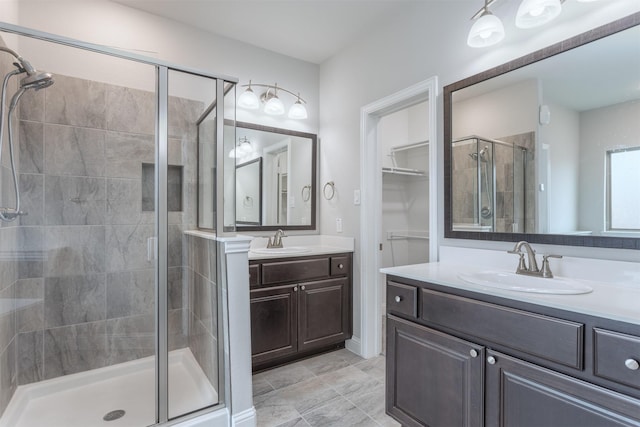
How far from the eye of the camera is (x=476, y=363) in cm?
129

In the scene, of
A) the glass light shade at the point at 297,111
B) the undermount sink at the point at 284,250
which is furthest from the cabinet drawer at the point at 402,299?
the glass light shade at the point at 297,111

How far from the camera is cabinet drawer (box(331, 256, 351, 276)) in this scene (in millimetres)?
2701

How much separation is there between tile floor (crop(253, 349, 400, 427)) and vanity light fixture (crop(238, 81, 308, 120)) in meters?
2.23

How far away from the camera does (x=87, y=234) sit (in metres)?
2.19

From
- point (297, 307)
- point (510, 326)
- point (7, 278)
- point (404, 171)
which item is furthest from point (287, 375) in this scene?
point (404, 171)

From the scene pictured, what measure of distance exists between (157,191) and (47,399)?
152 centimetres

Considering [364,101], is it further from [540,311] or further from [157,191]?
[540,311]

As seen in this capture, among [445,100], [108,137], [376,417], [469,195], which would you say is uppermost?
[445,100]

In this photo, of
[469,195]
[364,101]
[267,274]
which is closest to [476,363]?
[469,195]

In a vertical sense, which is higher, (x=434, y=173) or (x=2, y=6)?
(x=2, y=6)

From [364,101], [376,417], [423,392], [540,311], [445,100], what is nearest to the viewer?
[540,311]

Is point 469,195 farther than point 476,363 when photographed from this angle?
Yes

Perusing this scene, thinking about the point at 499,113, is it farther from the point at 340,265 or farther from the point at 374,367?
the point at 374,367

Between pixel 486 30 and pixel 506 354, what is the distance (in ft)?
5.11
